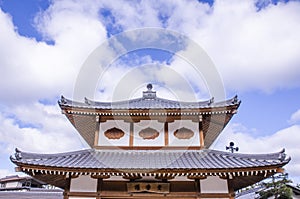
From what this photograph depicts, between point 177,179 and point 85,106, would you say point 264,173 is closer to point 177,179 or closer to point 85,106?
point 177,179

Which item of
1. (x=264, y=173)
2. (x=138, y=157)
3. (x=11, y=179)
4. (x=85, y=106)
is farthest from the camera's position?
(x=11, y=179)

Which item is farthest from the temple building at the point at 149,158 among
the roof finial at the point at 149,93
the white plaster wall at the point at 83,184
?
the roof finial at the point at 149,93

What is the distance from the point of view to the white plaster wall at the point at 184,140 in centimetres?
1202

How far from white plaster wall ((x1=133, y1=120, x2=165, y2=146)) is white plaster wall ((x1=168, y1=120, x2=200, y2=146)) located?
39 centimetres

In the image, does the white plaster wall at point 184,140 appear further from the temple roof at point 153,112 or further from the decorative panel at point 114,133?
the decorative panel at point 114,133

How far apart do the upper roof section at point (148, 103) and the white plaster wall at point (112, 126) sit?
0.73 m

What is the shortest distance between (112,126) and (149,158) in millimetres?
2340

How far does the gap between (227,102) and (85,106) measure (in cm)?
601

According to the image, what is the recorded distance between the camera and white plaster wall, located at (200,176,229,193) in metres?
10.4

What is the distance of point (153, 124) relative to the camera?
40.7 feet

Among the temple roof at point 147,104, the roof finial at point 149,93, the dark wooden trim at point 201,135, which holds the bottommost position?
the dark wooden trim at point 201,135

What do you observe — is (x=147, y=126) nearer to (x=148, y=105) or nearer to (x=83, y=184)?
(x=148, y=105)

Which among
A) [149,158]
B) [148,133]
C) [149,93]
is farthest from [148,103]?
[149,158]

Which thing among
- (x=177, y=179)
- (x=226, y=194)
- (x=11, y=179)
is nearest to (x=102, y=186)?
(x=177, y=179)
